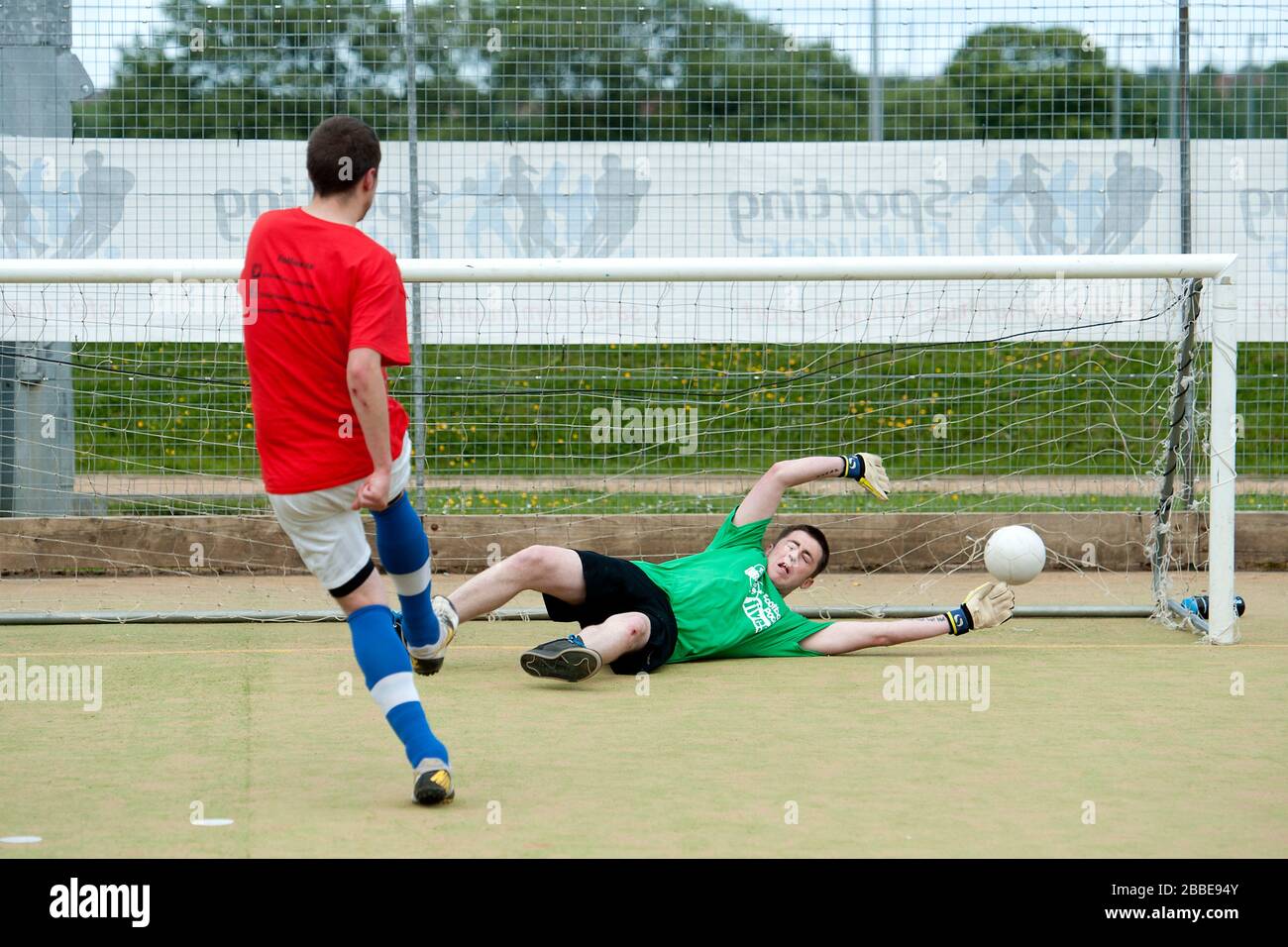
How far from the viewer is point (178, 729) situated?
14.7ft

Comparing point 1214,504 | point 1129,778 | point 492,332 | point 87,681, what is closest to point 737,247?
point 492,332

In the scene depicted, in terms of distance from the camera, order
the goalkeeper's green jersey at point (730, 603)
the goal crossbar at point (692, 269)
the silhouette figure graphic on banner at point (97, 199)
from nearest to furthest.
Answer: the goalkeeper's green jersey at point (730, 603), the goal crossbar at point (692, 269), the silhouette figure graphic on banner at point (97, 199)

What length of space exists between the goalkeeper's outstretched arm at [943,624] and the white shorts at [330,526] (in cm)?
267

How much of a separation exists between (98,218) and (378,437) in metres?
6.11

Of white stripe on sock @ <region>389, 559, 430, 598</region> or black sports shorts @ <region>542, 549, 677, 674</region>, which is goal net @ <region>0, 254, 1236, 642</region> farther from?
white stripe on sock @ <region>389, 559, 430, 598</region>

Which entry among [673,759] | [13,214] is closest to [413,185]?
[13,214]

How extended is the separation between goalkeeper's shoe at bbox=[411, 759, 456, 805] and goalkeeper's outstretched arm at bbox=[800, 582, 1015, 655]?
2.66m

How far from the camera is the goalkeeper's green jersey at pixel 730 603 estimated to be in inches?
223

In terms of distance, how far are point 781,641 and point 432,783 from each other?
104 inches

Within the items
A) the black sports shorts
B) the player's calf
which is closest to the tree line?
the black sports shorts

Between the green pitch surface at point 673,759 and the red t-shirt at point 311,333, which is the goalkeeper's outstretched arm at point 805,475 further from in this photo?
the red t-shirt at point 311,333

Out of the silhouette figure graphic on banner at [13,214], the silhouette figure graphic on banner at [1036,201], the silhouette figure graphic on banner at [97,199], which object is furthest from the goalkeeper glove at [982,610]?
the silhouette figure graphic on banner at [13,214]

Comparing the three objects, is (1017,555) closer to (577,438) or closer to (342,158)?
(577,438)

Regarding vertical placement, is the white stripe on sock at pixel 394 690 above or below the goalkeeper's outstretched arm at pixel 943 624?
above
